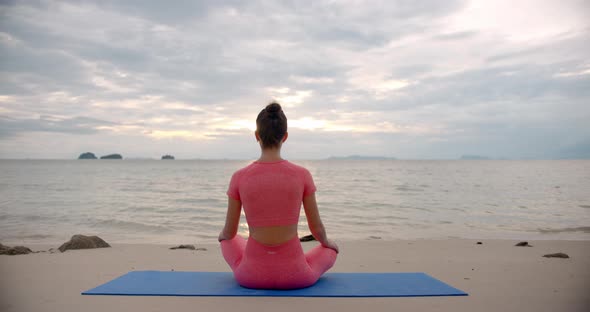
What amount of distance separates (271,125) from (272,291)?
61.0 inches

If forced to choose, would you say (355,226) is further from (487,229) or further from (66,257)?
(66,257)

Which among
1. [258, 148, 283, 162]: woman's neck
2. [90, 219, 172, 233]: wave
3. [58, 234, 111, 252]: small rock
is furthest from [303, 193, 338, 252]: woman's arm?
[90, 219, 172, 233]: wave

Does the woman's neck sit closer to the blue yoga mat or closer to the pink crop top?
the pink crop top

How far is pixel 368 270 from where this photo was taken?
5.32m

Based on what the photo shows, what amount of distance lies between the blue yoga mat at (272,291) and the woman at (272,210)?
149mm

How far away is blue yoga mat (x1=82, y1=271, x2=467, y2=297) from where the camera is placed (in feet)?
12.5

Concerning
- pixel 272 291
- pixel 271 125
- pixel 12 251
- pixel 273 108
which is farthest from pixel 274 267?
pixel 12 251

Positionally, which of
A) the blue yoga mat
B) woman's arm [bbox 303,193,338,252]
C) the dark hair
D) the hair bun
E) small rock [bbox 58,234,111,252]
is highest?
the hair bun

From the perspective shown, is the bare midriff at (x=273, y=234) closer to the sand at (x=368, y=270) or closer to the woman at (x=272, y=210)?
the woman at (x=272, y=210)

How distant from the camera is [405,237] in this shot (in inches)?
415

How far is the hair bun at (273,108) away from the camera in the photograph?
370cm

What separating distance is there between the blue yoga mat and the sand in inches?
4.9

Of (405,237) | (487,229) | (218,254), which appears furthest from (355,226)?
(218,254)

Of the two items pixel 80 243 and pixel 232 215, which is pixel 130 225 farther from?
pixel 232 215
